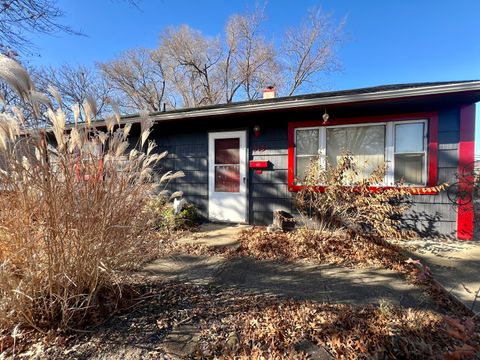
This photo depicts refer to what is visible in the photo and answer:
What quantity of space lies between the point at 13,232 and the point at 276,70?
17.1m

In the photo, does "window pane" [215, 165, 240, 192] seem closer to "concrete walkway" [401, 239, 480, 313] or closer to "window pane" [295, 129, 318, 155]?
"window pane" [295, 129, 318, 155]

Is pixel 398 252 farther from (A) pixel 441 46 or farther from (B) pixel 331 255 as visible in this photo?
(A) pixel 441 46

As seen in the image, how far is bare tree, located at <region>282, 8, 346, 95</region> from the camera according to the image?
14.7 metres

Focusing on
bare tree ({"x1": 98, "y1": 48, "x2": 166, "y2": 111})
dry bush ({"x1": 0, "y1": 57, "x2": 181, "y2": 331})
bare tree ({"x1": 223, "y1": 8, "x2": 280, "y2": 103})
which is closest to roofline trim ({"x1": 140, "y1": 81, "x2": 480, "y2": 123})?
dry bush ({"x1": 0, "y1": 57, "x2": 181, "y2": 331})

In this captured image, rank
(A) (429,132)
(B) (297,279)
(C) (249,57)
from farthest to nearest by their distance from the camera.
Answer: (C) (249,57) < (A) (429,132) < (B) (297,279)

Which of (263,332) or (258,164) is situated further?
(258,164)

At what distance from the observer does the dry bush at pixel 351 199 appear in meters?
3.49

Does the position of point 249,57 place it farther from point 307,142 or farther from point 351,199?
point 351,199

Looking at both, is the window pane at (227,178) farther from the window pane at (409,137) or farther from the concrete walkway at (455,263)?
the concrete walkway at (455,263)

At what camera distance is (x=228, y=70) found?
55.4 feet

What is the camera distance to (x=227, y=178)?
5.31m

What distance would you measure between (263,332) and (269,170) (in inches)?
141

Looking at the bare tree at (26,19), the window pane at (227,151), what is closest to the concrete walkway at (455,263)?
the window pane at (227,151)

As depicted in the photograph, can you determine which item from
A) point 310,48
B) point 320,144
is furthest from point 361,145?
point 310,48
